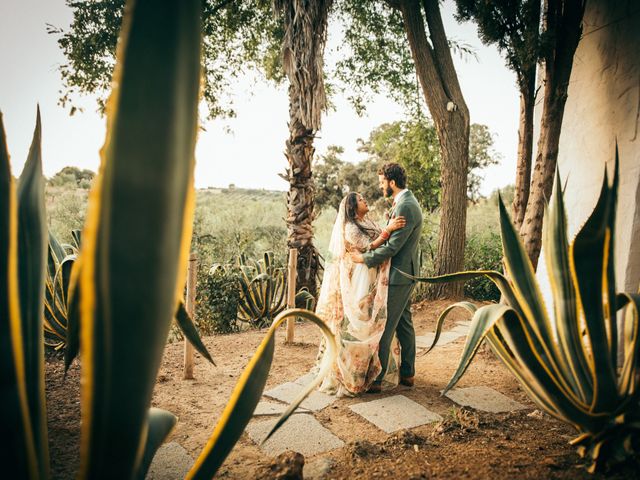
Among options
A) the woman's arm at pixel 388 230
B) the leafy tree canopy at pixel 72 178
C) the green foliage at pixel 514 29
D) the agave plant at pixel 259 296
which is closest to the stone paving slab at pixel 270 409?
the woman's arm at pixel 388 230

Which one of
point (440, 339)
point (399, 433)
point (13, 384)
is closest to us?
point (13, 384)

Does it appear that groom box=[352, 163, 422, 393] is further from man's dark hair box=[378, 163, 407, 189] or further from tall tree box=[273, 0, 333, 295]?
tall tree box=[273, 0, 333, 295]

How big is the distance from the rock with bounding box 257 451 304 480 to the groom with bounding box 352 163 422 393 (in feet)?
5.61

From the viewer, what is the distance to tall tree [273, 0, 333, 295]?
20.2ft

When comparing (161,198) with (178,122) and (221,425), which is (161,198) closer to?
(178,122)

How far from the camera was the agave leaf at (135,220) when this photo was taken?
51 centimetres

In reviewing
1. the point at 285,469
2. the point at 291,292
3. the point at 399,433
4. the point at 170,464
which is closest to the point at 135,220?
the point at 285,469

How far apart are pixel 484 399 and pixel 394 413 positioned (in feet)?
2.47

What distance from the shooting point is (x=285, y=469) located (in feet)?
5.44

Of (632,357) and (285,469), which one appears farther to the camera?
(285,469)

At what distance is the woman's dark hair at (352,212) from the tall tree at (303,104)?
10.7 ft

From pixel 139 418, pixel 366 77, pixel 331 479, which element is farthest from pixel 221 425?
pixel 366 77

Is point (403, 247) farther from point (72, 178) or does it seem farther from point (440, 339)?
point (72, 178)

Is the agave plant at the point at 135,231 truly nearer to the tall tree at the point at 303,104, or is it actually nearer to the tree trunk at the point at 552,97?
the tree trunk at the point at 552,97
